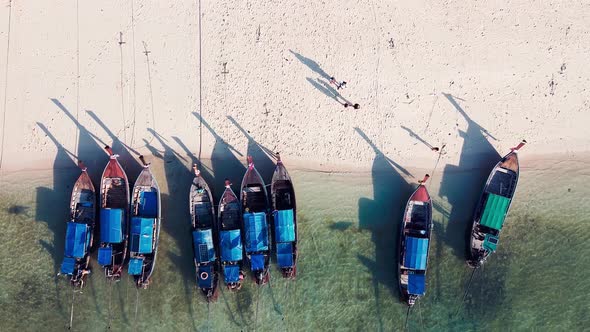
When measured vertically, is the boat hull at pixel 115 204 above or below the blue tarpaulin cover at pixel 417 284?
above

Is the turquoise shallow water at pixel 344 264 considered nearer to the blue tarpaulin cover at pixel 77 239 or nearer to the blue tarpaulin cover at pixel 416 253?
the blue tarpaulin cover at pixel 416 253

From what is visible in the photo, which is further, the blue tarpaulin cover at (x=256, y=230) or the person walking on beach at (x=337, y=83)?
the person walking on beach at (x=337, y=83)

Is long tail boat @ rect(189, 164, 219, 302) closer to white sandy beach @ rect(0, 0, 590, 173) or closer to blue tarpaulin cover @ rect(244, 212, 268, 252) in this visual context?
blue tarpaulin cover @ rect(244, 212, 268, 252)

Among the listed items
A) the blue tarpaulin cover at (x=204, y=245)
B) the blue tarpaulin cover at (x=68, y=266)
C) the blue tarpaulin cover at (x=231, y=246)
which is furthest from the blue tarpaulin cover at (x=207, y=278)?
the blue tarpaulin cover at (x=68, y=266)

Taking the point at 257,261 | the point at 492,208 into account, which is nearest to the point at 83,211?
the point at 257,261

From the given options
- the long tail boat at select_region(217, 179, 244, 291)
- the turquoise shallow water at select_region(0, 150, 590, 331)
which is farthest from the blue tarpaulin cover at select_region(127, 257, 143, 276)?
the long tail boat at select_region(217, 179, 244, 291)

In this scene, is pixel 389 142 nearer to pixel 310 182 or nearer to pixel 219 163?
pixel 310 182

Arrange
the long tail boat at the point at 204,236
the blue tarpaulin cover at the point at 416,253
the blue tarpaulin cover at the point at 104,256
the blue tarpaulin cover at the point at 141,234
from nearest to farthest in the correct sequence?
1. the blue tarpaulin cover at the point at 104,256
2. the blue tarpaulin cover at the point at 141,234
3. the long tail boat at the point at 204,236
4. the blue tarpaulin cover at the point at 416,253
